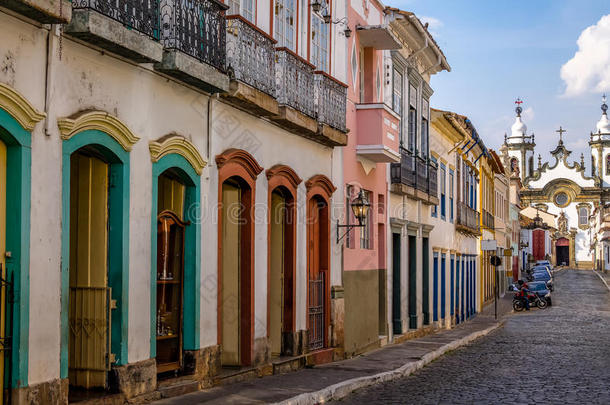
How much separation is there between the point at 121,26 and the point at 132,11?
425 millimetres

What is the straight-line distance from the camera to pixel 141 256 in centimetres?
941

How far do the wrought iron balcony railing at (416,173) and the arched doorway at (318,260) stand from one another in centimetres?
486

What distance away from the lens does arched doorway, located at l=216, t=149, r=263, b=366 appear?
1220cm

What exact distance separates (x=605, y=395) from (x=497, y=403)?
1801 millimetres

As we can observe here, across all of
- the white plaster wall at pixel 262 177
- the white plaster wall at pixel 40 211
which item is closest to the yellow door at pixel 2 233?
the white plaster wall at pixel 40 211

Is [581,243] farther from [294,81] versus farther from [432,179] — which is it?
[294,81]

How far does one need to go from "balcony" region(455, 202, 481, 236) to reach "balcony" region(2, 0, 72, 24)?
77.9ft

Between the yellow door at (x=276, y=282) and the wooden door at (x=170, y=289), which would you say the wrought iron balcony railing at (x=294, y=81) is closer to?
the yellow door at (x=276, y=282)

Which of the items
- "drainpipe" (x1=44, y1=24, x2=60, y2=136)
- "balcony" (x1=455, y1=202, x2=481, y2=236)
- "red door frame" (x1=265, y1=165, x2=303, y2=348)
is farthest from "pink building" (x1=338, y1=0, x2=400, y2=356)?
"balcony" (x1=455, y1=202, x2=481, y2=236)

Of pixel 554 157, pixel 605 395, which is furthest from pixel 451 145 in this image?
pixel 554 157

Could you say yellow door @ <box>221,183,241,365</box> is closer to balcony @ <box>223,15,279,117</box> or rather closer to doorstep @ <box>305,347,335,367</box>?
balcony @ <box>223,15,279,117</box>

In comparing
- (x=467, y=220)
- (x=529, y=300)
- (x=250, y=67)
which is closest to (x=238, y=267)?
(x=250, y=67)

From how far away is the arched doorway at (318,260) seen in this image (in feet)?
48.9

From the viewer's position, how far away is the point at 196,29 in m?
9.92
